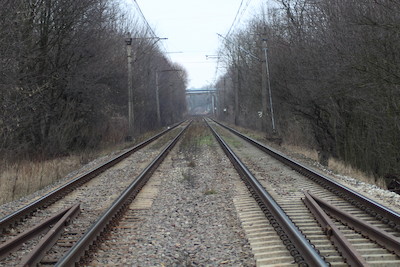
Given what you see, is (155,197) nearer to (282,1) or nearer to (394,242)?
(394,242)

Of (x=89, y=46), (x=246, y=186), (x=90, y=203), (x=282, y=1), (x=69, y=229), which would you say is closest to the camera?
(x=69, y=229)

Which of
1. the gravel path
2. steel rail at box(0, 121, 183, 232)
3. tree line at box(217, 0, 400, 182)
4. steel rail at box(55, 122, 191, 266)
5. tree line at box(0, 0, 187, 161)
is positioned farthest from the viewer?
tree line at box(0, 0, 187, 161)

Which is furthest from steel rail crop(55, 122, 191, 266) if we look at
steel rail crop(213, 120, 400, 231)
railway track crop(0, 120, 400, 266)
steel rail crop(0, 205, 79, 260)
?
steel rail crop(213, 120, 400, 231)

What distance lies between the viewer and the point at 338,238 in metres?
5.18

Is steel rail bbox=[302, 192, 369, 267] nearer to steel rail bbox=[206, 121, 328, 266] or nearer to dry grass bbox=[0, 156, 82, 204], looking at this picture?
steel rail bbox=[206, 121, 328, 266]

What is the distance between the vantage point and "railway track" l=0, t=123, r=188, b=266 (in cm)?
516

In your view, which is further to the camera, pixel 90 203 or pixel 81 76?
pixel 81 76

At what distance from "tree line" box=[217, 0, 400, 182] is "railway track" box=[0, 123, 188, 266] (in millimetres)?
8537

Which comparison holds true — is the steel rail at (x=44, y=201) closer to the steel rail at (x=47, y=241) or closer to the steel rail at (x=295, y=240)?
the steel rail at (x=47, y=241)

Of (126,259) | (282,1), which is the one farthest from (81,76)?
(126,259)

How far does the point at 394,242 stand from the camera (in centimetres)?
493

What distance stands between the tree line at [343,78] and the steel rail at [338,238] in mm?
7395

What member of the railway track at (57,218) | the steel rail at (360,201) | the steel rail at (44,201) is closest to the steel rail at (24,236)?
the railway track at (57,218)

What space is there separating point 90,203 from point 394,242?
5619 mm
